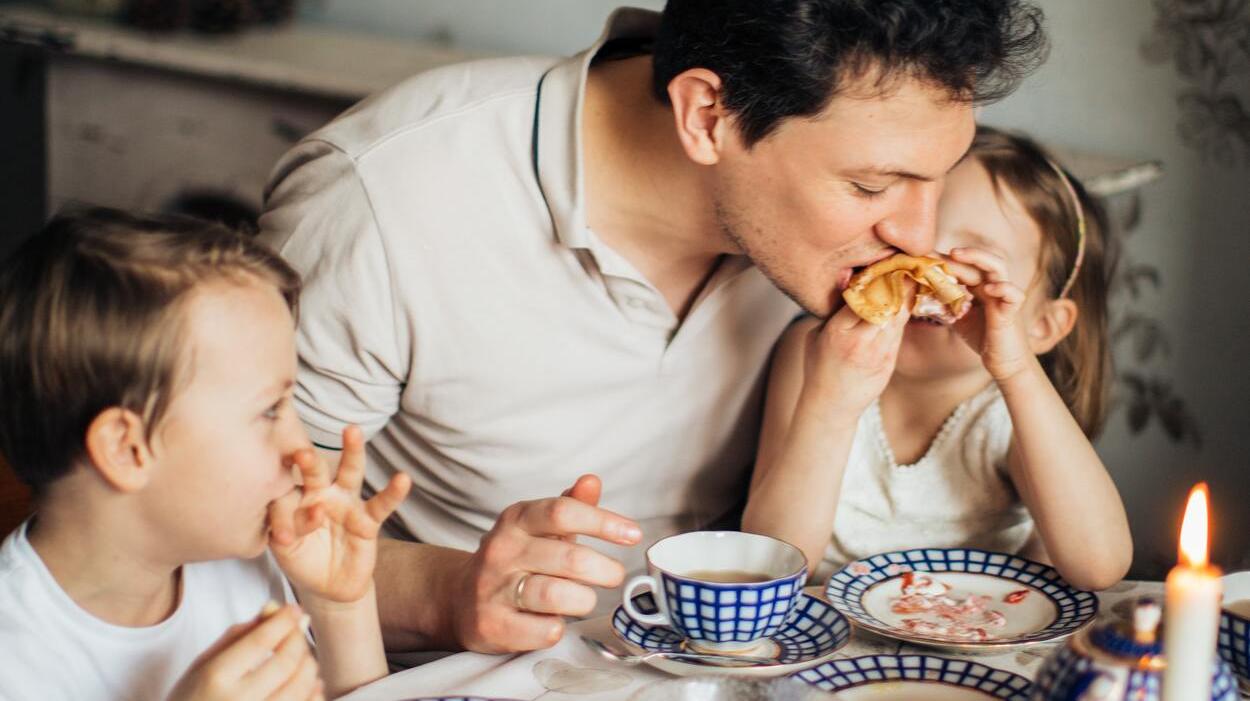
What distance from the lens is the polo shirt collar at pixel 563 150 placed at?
60.0 inches

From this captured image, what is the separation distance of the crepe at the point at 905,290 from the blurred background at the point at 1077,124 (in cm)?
69

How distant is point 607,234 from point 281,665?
76 centimetres

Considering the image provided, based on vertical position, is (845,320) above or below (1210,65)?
below

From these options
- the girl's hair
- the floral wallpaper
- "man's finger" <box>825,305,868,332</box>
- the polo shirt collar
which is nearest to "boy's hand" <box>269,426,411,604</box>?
the polo shirt collar

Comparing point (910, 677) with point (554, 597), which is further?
point (554, 597)

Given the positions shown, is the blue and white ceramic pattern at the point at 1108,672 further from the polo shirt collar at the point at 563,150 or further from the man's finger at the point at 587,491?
the polo shirt collar at the point at 563,150

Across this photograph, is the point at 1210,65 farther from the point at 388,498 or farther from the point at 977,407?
the point at 388,498

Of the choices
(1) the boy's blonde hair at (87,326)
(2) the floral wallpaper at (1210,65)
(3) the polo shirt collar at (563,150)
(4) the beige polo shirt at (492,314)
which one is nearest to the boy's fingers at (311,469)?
(1) the boy's blonde hair at (87,326)

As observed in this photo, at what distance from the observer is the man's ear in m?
1.48

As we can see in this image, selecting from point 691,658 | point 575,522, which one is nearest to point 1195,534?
point 691,658

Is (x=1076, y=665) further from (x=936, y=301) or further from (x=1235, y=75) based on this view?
(x=1235, y=75)

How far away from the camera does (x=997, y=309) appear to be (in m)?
1.46

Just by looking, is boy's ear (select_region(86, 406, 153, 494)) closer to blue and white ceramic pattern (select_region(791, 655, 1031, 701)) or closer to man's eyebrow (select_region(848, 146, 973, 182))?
blue and white ceramic pattern (select_region(791, 655, 1031, 701))

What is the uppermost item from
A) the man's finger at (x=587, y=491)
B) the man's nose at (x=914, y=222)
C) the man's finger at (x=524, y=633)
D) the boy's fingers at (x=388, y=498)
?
the man's nose at (x=914, y=222)
